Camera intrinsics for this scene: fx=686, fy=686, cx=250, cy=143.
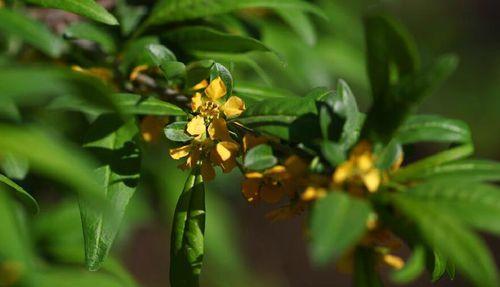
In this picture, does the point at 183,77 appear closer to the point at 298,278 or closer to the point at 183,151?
the point at 183,151

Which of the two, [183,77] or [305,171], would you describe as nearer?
[305,171]

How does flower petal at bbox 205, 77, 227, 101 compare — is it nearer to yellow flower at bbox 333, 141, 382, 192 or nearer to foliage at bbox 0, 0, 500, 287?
foliage at bbox 0, 0, 500, 287

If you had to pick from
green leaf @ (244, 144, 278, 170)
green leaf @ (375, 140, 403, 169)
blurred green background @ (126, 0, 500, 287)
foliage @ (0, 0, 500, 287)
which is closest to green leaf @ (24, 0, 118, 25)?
foliage @ (0, 0, 500, 287)

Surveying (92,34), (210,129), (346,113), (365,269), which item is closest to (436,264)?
(365,269)

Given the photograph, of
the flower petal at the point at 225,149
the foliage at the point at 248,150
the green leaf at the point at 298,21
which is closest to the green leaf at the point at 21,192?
the foliage at the point at 248,150

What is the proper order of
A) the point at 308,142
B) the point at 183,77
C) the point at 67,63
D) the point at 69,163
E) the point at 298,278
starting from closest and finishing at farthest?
the point at 69,163, the point at 308,142, the point at 183,77, the point at 67,63, the point at 298,278

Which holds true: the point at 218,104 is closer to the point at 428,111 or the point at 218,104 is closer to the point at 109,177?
the point at 109,177

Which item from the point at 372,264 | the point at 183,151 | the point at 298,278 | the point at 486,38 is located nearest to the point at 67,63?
the point at 183,151
